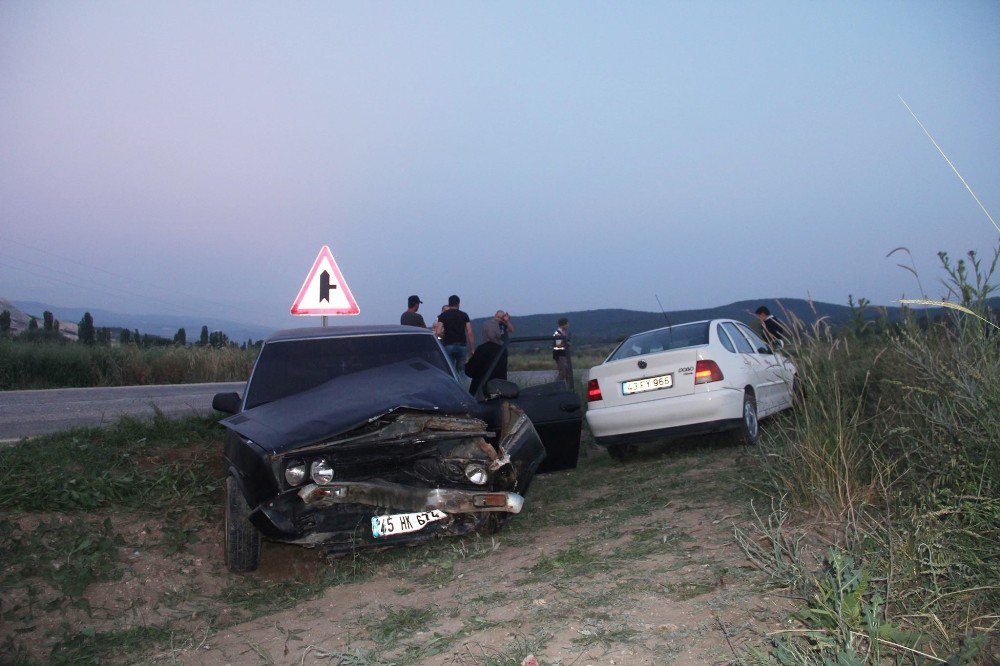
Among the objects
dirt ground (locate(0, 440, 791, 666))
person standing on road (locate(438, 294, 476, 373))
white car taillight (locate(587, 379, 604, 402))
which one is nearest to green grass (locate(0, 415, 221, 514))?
dirt ground (locate(0, 440, 791, 666))

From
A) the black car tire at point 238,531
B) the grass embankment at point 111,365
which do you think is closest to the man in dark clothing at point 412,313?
the black car tire at point 238,531

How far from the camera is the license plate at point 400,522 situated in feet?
18.1

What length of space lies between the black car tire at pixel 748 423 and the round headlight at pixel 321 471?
5.28 meters

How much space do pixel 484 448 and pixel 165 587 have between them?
2.34 meters

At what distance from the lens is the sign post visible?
1174 centimetres

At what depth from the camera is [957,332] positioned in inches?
195

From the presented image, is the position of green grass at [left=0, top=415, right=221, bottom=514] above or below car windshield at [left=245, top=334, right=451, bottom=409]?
below

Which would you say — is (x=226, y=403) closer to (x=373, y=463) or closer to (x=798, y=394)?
(x=373, y=463)

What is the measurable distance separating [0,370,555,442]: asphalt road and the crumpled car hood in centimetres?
410

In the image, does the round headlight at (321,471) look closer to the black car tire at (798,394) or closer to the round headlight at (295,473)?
the round headlight at (295,473)

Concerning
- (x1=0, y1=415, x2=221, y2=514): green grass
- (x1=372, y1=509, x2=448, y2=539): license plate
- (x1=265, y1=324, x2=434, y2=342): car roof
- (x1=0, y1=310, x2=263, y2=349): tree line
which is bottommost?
(x1=372, y1=509, x2=448, y2=539): license plate

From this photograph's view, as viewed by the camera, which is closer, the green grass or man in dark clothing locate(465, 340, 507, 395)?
the green grass

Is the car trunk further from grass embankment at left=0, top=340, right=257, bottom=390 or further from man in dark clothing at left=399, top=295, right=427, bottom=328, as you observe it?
grass embankment at left=0, top=340, right=257, bottom=390

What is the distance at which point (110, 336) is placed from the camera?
94.0 ft
